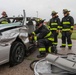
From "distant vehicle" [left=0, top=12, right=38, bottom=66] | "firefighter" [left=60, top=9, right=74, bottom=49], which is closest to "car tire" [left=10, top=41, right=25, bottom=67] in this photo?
"distant vehicle" [left=0, top=12, right=38, bottom=66]

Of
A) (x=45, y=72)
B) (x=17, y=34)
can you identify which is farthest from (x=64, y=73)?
(x=17, y=34)

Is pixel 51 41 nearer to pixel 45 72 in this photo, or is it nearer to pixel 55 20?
pixel 55 20

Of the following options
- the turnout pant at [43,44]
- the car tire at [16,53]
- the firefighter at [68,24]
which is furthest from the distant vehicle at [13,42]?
the firefighter at [68,24]

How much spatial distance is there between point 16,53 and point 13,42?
338mm

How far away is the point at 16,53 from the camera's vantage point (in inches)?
230

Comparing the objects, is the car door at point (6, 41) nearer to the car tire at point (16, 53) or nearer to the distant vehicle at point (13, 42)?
the distant vehicle at point (13, 42)

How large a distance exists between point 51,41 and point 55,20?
6.13 feet

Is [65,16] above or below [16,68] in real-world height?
above

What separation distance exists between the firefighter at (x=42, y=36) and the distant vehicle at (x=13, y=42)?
1.99 feet

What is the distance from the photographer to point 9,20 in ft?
24.9

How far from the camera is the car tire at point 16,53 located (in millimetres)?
5652

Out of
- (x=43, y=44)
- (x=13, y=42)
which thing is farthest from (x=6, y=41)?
(x=43, y=44)

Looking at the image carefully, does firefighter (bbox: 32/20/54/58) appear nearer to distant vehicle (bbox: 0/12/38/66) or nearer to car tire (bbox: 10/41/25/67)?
distant vehicle (bbox: 0/12/38/66)

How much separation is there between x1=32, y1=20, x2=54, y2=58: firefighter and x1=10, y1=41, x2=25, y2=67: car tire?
109cm
